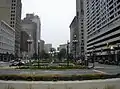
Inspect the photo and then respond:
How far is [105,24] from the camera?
4392 inches

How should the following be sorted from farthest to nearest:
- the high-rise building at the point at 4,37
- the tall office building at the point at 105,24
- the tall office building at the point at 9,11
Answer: the tall office building at the point at 9,11 < the high-rise building at the point at 4,37 < the tall office building at the point at 105,24

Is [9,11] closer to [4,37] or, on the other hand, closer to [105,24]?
[4,37]

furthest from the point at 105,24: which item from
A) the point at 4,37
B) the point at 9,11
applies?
the point at 9,11

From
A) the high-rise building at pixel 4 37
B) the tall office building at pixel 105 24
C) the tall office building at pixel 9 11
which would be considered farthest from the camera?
the tall office building at pixel 9 11

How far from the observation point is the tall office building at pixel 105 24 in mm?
91438

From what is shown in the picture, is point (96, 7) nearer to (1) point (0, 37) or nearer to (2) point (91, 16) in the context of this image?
(2) point (91, 16)

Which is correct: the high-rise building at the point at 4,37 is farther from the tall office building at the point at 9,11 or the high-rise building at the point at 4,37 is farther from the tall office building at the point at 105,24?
the tall office building at the point at 105,24

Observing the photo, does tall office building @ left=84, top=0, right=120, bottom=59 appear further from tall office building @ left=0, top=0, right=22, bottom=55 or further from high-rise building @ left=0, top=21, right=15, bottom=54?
tall office building @ left=0, top=0, right=22, bottom=55

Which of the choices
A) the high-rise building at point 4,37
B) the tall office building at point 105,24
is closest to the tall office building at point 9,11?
the high-rise building at point 4,37

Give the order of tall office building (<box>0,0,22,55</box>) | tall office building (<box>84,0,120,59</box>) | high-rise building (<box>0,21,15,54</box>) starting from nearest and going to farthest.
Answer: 1. tall office building (<box>84,0,120,59</box>)
2. high-rise building (<box>0,21,15,54</box>)
3. tall office building (<box>0,0,22,55</box>)

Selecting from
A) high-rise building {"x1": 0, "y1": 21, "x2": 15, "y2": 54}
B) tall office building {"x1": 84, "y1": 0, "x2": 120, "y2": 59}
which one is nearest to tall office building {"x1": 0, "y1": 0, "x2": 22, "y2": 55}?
high-rise building {"x1": 0, "y1": 21, "x2": 15, "y2": 54}

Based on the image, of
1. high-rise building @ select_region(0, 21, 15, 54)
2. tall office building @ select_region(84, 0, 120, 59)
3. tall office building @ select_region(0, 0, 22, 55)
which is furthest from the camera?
tall office building @ select_region(0, 0, 22, 55)

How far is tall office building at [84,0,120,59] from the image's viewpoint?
91.4 metres

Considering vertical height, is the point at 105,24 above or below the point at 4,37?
above
